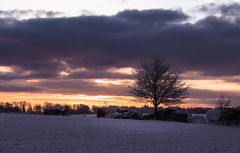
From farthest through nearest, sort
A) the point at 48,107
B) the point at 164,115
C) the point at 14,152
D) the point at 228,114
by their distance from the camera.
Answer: the point at 48,107, the point at 164,115, the point at 228,114, the point at 14,152

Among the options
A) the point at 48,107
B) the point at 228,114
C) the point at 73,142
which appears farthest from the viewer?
the point at 48,107

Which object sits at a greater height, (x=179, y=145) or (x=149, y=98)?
(x=149, y=98)

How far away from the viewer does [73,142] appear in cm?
2614

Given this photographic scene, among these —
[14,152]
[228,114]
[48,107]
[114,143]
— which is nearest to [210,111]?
[228,114]

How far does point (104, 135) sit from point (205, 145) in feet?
22.9

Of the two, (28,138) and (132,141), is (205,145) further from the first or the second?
(28,138)

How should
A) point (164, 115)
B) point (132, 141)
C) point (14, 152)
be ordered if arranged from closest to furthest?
point (14, 152) → point (132, 141) → point (164, 115)

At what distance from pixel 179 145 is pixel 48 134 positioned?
27.7ft

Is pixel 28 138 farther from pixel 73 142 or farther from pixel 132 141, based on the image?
pixel 132 141

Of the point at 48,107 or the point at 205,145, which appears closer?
the point at 205,145

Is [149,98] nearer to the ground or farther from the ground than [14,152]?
farther from the ground

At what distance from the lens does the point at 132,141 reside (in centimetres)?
2819

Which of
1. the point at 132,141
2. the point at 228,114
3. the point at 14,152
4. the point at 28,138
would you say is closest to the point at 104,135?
A: the point at 132,141

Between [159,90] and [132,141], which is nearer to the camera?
[132,141]
